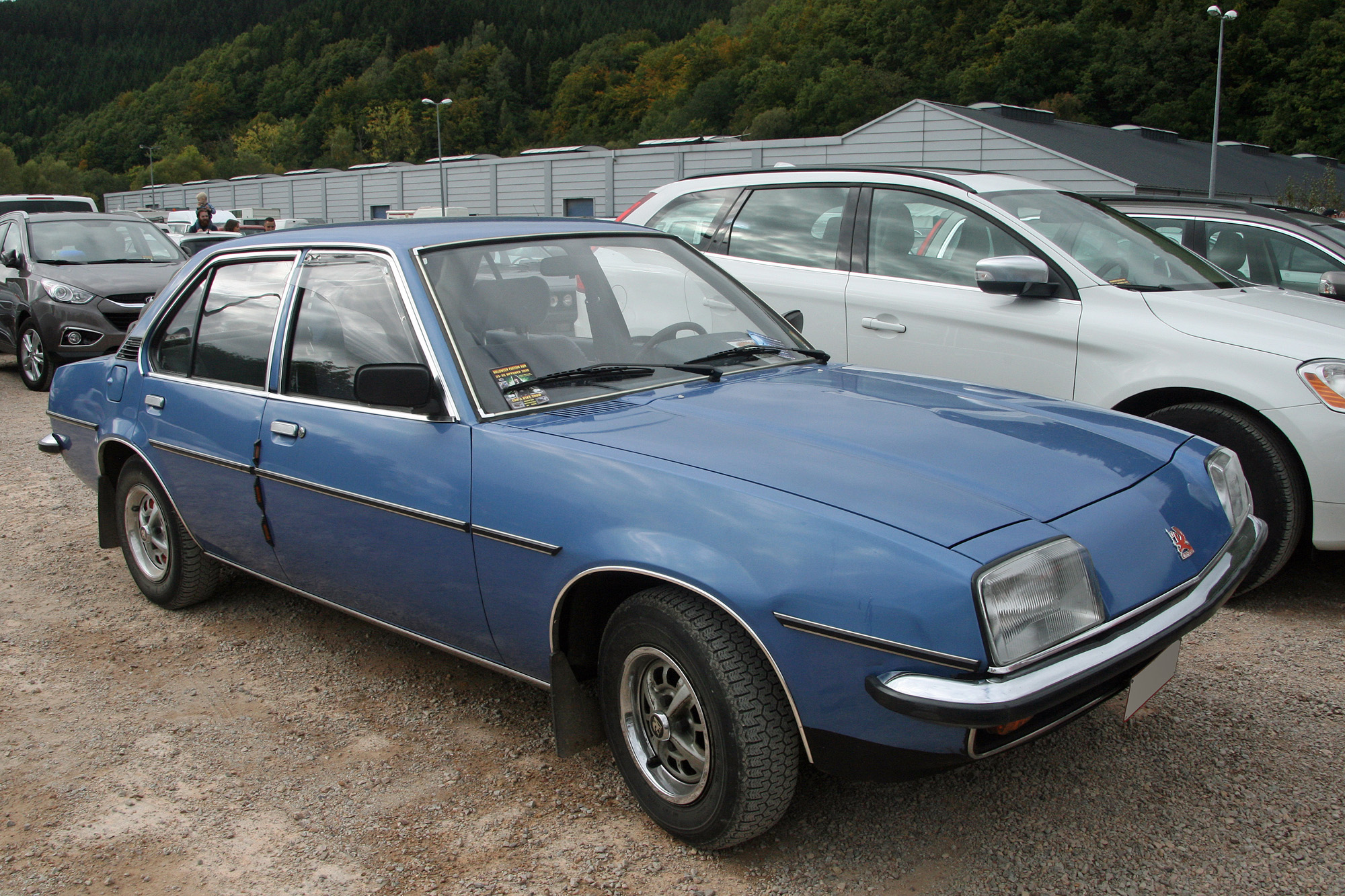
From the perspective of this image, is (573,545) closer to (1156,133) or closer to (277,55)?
(1156,133)

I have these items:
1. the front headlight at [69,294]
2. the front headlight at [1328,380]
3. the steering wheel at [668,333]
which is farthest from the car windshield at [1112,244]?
the front headlight at [69,294]

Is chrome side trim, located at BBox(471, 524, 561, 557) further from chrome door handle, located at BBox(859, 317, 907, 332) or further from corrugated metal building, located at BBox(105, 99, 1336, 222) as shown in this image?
corrugated metal building, located at BBox(105, 99, 1336, 222)

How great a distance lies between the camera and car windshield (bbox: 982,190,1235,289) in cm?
491

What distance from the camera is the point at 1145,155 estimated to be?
4072 cm

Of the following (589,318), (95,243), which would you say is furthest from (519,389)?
(95,243)

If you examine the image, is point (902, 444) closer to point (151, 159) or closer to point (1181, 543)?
point (1181, 543)

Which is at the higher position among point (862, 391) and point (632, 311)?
point (632, 311)

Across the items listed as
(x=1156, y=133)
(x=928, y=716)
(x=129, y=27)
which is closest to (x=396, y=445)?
(x=928, y=716)

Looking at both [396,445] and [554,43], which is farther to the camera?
[554,43]

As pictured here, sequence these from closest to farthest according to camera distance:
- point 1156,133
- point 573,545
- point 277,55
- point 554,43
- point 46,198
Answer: point 573,545
point 46,198
point 1156,133
point 554,43
point 277,55

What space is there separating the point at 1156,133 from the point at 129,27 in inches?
5624

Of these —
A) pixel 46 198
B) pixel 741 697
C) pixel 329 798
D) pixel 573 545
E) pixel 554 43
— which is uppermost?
pixel 554 43

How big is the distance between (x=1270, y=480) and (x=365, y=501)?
3407 mm

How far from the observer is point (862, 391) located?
325 centimetres
